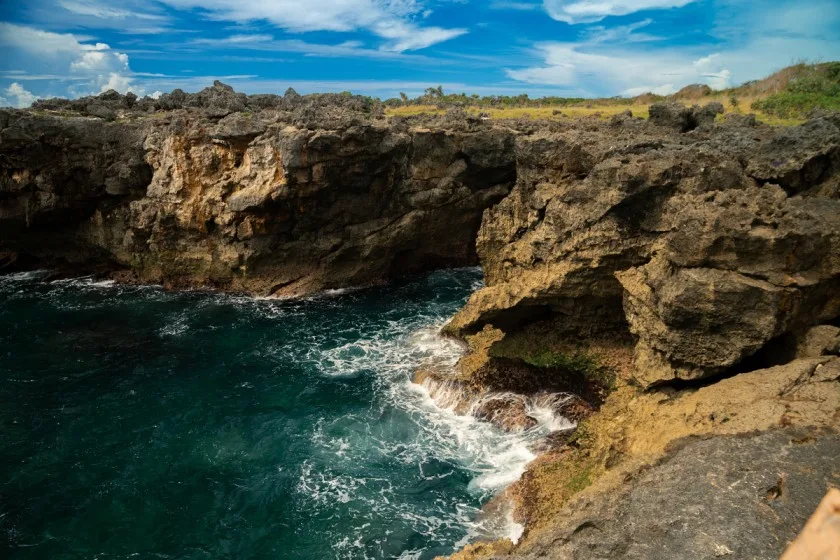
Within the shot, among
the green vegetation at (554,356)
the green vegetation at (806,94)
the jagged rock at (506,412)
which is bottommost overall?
the jagged rock at (506,412)

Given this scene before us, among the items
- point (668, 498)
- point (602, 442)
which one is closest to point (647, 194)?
point (602, 442)

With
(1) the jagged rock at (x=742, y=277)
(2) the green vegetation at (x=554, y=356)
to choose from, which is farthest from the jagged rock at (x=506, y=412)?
(1) the jagged rock at (x=742, y=277)

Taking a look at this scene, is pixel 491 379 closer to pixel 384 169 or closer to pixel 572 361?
pixel 572 361

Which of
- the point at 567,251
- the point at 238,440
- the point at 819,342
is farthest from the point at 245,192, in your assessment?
the point at 819,342

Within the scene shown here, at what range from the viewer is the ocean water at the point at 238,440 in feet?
52.1

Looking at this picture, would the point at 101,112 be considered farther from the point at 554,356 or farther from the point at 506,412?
the point at 554,356

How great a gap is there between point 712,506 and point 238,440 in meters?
16.4

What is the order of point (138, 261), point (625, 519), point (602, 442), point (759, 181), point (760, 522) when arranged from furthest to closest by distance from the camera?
point (138, 261) → point (759, 181) → point (602, 442) → point (625, 519) → point (760, 522)

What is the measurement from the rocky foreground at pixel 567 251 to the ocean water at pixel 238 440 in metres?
2.42

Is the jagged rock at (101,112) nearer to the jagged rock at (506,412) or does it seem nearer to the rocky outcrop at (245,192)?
the rocky outcrop at (245,192)

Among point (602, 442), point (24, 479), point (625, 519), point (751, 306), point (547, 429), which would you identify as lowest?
point (24, 479)

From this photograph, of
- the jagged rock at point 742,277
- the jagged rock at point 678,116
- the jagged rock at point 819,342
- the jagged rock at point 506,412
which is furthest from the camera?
the jagged rock at point 678,116

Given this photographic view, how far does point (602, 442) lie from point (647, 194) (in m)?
8.49

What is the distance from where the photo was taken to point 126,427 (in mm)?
21469
